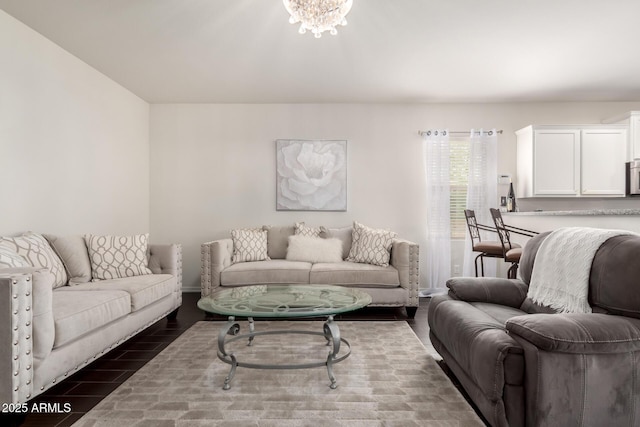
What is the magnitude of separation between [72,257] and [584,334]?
11.7 feet

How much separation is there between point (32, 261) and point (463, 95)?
4868mm

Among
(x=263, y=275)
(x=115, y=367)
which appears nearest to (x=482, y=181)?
(x=263, y=275)

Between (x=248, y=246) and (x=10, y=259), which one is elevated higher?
(x=10, y=259)

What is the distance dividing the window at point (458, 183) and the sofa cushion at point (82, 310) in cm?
412

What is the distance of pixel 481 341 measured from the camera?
172 centimetres

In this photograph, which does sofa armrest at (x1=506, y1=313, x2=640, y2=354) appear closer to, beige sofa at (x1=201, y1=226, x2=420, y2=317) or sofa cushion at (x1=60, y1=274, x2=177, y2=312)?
beige sofa at (x1=201, y1=226, x2=420, y2=317)

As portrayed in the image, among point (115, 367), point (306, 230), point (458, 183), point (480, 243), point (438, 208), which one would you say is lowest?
point (115, 367)

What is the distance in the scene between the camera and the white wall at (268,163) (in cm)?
503

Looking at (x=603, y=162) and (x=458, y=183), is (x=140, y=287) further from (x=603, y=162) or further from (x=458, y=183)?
(x=603, y=162)

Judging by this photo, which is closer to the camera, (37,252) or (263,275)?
(37,252)

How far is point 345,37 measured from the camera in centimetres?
317

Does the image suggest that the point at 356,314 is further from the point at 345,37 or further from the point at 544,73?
the point at 544,73

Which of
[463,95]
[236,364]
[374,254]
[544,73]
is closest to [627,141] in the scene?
[544,73]

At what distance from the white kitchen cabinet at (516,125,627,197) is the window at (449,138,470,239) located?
814mm
